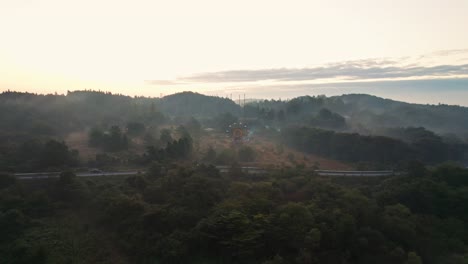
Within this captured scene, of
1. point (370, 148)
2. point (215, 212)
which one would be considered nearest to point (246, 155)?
point (370, 148)

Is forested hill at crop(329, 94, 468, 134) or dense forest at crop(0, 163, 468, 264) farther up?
forested hill at crop(329, 94, 468, 134)

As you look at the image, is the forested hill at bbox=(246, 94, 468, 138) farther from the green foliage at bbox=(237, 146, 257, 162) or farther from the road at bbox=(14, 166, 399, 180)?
the green foliage at bbox=(237, 146, 257, 162)

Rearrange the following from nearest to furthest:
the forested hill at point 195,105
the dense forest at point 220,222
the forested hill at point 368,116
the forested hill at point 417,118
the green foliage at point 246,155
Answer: the dense forest at point 220,222 < the green foliage at point 246,155 < the forested hill at point 368,116 < the forested hill at point 417,118 < the forested hill at point 195,105

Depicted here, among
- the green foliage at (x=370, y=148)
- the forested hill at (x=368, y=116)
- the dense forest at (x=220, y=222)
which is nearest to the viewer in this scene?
the dense forest at (x=220, y=222)

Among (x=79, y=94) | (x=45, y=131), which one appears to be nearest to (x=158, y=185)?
(x=45, y=131)

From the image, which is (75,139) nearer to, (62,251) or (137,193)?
(137,193)

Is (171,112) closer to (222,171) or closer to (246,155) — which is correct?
(246,155)

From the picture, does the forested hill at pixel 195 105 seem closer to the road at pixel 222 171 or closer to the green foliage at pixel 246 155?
the green foliage at pixel 246 155

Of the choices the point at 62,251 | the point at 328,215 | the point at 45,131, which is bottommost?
the point at 62,251

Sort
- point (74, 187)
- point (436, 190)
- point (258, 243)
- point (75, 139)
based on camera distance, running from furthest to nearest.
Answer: point (75, 139)
point (436, 190)
point (74, 187)
point (258, 243)

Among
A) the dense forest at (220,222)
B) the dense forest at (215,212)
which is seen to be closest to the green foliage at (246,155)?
the dense forest at (215,212)

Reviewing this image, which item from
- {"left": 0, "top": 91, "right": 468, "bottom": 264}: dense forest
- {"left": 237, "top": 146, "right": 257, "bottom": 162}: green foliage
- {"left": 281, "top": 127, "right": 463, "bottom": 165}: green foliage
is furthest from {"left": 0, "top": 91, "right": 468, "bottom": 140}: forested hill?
{"left": 237, "top": 146, "right": 257, "bottom": 162}: green foliage
